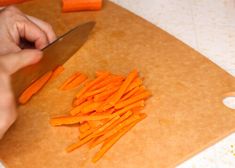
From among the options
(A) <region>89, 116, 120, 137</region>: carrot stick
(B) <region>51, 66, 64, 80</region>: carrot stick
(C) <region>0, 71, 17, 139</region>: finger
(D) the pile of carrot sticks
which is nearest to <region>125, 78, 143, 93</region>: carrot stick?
(D) the pile of carrot sticks

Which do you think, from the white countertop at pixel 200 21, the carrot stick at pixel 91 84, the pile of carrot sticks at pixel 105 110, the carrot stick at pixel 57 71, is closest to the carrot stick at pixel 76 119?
the pile of carrot sticks at pixel 105 110

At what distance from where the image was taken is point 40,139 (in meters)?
1.24

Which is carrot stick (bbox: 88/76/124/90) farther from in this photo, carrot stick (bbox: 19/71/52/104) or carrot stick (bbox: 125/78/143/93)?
carrot stick (bbox: 19/71/52/104)

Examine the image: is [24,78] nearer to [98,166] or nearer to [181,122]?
[98,166]

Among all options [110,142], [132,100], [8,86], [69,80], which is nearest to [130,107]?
[132,100]

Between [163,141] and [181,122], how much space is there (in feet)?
0.31

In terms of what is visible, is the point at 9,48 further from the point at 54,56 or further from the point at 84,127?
the point at 84,127

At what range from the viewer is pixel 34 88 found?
137cm

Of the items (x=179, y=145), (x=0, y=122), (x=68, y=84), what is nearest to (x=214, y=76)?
(x=179, y=145)

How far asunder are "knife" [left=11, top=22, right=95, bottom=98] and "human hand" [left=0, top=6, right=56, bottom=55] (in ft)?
0.23

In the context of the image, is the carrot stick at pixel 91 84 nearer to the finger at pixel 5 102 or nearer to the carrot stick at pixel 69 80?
the carrot stick at pixel 69 80

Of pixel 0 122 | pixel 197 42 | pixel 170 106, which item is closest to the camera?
pixel 0 122

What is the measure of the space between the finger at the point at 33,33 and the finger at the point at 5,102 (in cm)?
34

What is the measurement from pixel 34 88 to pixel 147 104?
1.15ft
